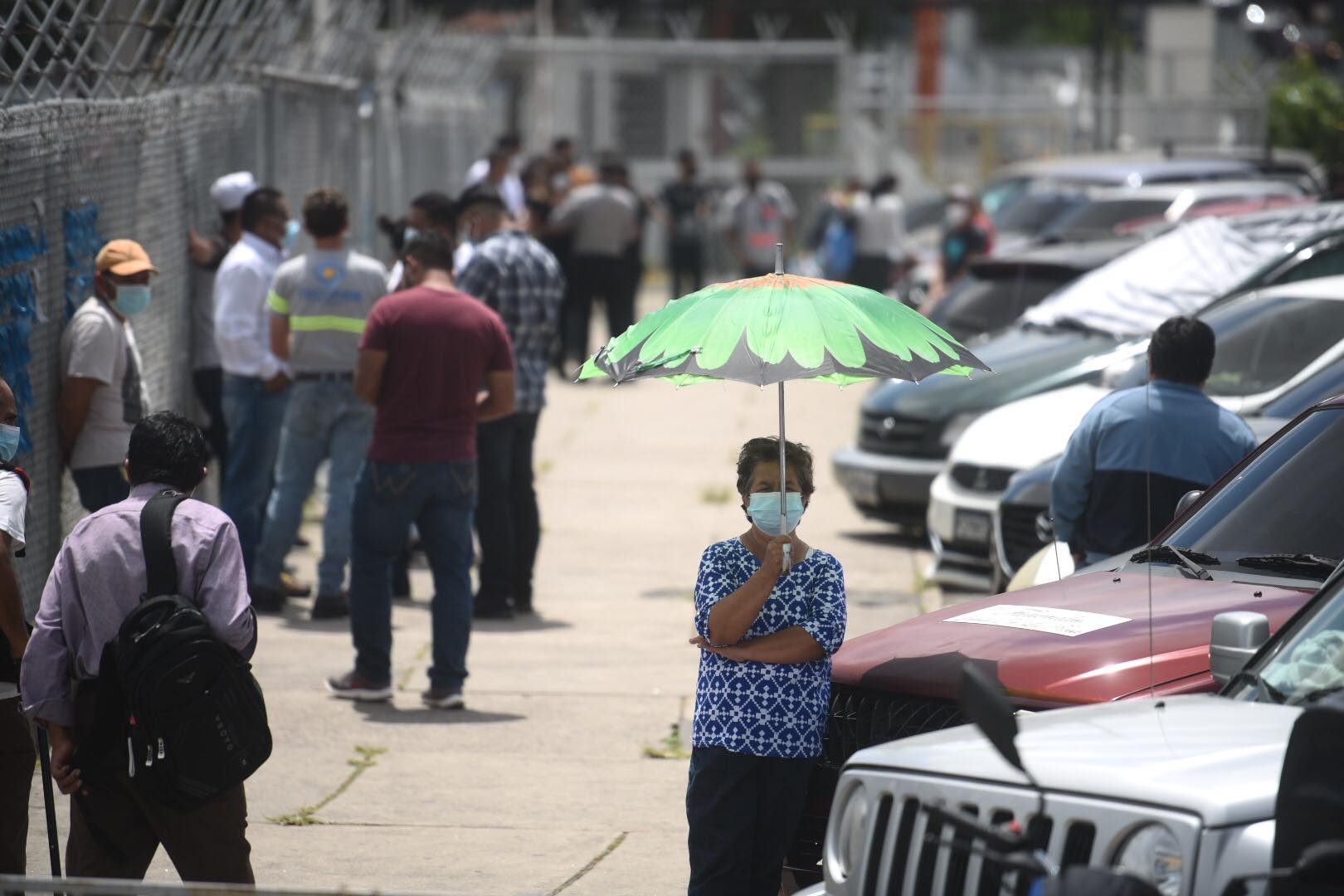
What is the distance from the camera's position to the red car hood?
486cm

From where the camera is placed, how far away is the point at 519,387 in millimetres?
9703

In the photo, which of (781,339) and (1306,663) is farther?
(781,339)

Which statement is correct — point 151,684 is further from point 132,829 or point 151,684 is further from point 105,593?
point 132,829

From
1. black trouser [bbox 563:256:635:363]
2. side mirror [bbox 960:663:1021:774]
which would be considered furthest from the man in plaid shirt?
black trouser [bbox 563:256:635:363]

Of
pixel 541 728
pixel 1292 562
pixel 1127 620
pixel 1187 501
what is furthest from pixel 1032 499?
pixel 1127 620

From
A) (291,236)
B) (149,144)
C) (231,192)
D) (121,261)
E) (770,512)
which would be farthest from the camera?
(291,236)

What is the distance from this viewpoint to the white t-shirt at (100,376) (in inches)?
304

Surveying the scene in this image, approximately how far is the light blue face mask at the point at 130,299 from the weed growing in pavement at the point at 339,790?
6.67 ft

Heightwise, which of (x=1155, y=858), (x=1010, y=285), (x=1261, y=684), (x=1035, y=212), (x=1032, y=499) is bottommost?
(x=1032, y=499)

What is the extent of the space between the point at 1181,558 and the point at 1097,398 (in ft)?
14.6

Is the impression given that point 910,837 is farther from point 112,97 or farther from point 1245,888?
point 112,97

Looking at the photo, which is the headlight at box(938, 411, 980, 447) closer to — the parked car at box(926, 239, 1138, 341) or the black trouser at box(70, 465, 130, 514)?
the parked car at box(926, 239, 1138, 341)

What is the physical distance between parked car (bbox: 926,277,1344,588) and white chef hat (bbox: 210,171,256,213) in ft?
13.2

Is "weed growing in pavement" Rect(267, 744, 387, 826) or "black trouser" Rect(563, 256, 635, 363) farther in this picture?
"black trouser" Rect(563, 256, 635, 363)
